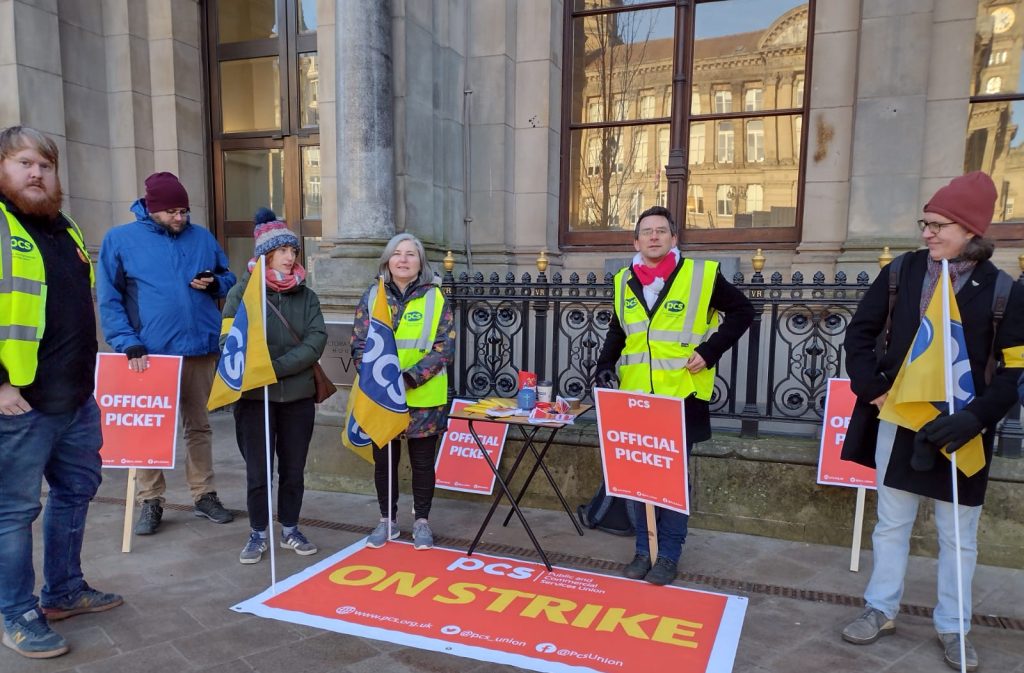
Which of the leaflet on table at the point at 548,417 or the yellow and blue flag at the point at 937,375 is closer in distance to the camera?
the yellow and blue flag at the point at 937,375

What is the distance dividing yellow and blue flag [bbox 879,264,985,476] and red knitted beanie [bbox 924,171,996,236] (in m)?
0.28

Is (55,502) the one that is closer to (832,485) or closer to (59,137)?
(832,485)

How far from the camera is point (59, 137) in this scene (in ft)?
24.1

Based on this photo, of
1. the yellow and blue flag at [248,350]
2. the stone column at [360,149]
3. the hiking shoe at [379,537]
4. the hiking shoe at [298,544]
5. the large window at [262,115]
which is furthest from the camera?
the large window at [262,115]

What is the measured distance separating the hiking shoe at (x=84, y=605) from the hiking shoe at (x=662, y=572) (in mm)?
2981

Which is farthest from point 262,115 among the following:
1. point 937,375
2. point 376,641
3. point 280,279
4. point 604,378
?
point 937,375

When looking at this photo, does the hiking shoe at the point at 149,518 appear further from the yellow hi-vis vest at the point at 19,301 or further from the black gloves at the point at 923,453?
the black gloves at the point at 923,453

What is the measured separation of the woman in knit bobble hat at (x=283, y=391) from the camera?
411 centimetres

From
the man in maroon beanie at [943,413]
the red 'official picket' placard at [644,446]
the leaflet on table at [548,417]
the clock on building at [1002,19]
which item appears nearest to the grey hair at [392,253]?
the leaflet on table at [548,417]

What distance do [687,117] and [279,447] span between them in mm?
5492

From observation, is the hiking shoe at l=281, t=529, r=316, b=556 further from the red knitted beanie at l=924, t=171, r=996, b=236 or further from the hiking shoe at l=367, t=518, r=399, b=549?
the red knitted beanie at l=924, t=171, r=996, b=236

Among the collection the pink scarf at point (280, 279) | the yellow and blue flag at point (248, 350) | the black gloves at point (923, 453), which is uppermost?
the pink scarf at point (280, 279)

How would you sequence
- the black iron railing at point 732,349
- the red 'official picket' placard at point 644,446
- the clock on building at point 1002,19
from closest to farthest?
1. the red 'official picket' placard at point 644,446
2. the black iron railing at point 732,349
3. the clock on building at point 1002,19

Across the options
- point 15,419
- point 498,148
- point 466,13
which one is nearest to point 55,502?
point 15,419
